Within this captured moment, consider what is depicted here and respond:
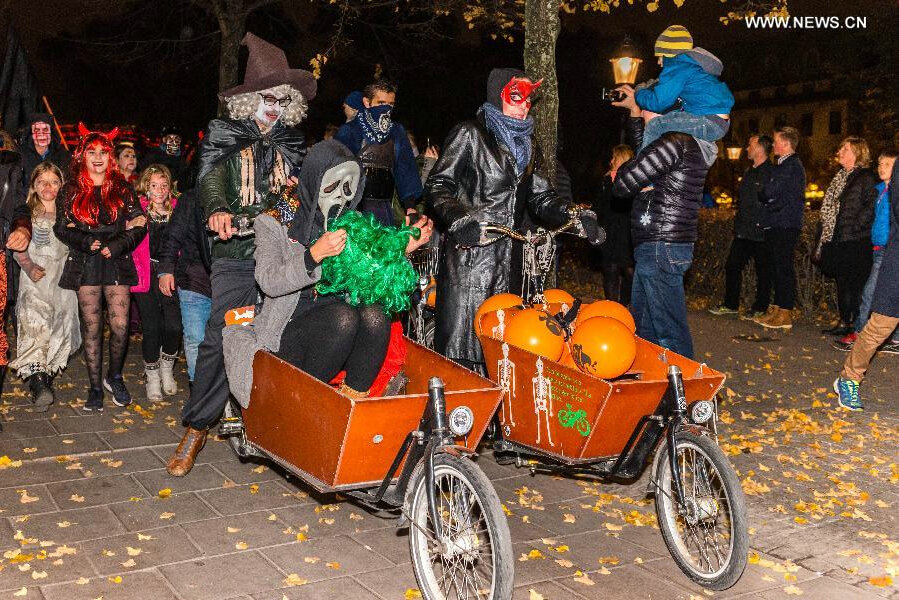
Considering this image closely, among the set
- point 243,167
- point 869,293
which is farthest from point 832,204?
point 243,167

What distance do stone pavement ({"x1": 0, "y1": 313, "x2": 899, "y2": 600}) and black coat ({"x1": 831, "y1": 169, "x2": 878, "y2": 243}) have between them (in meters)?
3.93

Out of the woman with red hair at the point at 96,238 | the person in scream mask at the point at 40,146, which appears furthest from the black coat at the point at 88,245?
the person in scream mask at the point at 40,146

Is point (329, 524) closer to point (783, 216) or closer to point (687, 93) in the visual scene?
point (687, 93)

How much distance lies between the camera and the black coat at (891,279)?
7.10 m

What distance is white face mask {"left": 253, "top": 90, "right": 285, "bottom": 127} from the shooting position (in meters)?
5.49

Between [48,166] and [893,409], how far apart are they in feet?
23.8

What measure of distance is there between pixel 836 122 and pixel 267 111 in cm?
7682

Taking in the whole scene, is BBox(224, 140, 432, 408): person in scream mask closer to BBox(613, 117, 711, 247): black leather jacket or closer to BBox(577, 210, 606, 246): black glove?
BBox(577, 210, 606, 246): black glove

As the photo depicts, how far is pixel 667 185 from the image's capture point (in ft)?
20.1

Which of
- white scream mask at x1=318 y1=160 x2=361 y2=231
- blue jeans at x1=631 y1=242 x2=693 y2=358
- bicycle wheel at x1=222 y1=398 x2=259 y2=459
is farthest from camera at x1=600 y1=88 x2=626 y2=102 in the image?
bicycle wheel at x1=222 y1=398 x2=259 y2=459

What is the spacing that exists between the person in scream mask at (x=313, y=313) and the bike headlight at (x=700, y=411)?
59.1 inches

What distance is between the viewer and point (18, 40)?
10320mm

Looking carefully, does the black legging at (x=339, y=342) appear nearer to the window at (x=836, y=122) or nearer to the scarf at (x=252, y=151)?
the scarf at (x=252, y=151)

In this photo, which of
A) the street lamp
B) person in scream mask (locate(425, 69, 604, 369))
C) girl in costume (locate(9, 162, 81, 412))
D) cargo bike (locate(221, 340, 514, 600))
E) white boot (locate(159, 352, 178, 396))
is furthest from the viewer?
the street lamp
